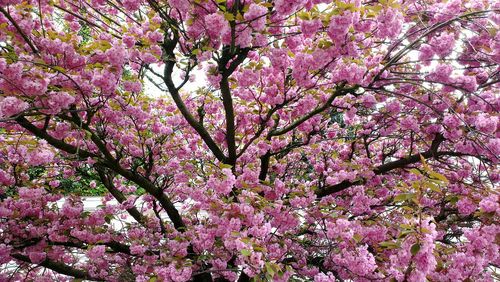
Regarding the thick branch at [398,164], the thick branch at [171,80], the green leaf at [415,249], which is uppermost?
the thick branch at [171,80]

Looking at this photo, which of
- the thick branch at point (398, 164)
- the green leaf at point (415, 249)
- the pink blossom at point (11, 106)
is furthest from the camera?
the thick branch at point (398, 164)

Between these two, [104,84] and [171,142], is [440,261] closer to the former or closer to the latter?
[104,84]

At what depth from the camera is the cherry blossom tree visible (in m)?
2.64

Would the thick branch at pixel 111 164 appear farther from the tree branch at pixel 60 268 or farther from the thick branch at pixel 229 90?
the tree branch at pixel 60 268

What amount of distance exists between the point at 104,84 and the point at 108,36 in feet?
2.50

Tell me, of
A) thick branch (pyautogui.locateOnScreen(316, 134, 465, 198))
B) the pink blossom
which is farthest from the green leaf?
the pink blossom

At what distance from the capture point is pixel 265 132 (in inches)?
207

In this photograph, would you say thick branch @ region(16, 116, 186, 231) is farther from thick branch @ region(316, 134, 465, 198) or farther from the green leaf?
the green leaf

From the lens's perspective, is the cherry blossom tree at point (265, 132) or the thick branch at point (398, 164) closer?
the cherry blossom tree at point (265, 132)

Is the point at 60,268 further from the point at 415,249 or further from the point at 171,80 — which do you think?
the point at 415,249

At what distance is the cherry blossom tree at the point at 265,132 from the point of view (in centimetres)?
264

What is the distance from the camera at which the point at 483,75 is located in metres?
3.52

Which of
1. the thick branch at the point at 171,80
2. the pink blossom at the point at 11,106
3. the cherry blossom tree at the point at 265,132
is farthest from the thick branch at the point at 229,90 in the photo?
the pink blossom at the point at 11,106

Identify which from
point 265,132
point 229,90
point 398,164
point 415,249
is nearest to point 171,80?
point 229,90
